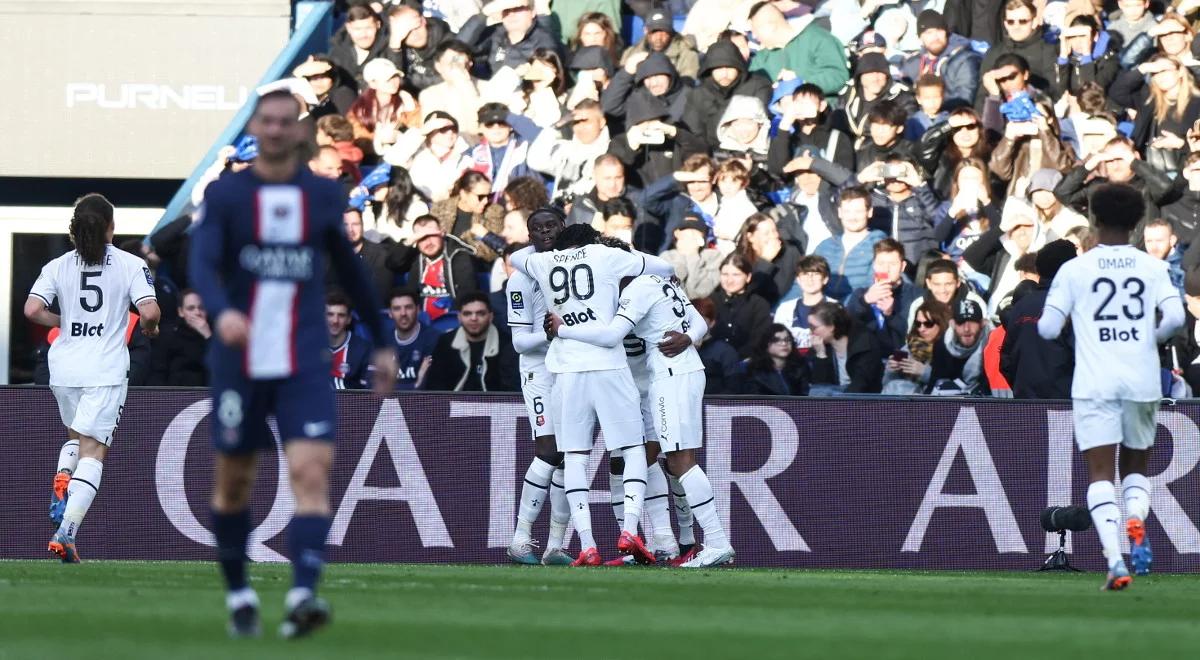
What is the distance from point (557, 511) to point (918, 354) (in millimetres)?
3392

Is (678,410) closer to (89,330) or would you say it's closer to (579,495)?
(579,495)

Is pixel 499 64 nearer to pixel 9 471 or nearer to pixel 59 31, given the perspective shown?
pixel 59 31

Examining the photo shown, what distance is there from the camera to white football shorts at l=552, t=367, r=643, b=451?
43.5 feet

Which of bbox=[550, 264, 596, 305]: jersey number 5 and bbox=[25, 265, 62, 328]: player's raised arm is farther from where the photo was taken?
bbox=[550, 264, 596, 305]: jersey number 5

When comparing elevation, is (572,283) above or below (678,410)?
above

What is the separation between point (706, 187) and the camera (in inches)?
685

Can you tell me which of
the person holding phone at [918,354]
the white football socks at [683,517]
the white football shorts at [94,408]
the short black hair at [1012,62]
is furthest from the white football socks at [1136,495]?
the short black hair at [1012,62]

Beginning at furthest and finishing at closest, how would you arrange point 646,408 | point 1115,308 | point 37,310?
1. point 646,408
2. point 37,310
3. point 1115,308

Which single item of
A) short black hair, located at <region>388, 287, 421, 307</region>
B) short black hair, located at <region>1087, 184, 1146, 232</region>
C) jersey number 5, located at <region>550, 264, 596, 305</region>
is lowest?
jersey number 5, located at <region>550, 264, 596, 305</region>

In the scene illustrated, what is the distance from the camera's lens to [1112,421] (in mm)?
10680

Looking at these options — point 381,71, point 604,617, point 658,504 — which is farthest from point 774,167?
point 604,617

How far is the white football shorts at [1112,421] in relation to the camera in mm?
10688

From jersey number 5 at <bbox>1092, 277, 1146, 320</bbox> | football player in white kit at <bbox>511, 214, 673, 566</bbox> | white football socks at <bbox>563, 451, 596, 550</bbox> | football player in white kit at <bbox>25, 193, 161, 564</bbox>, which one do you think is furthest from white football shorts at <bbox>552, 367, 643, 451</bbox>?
jersey number 5 at <bbox>1092, 277, 1146, 320</bbox>

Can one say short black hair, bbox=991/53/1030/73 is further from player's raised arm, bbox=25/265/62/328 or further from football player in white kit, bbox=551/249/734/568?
player's raised arm, bbox=25/265/62/328
